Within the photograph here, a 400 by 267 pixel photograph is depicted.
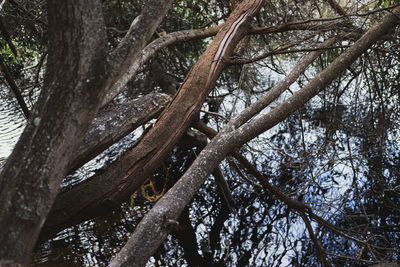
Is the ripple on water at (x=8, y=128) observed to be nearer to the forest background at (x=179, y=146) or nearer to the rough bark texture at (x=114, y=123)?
the forest background at (x=179, y=146)

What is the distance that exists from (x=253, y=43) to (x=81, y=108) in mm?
4144

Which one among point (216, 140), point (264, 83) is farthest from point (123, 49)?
point (264, 83)

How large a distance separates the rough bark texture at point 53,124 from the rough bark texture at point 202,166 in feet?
1.78

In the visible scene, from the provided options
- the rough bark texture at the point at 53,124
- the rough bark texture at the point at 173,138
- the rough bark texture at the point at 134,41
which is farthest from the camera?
the rough bark texture at the point at 173,138

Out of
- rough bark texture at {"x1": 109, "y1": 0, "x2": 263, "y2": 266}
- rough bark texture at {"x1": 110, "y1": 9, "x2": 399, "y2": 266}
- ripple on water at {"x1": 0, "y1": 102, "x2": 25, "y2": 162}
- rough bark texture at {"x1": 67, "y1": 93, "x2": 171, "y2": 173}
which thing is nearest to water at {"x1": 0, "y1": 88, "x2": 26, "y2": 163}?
ripple on water at {"x1": 0, "y1": 102, "x2": 25, "y2": 162}

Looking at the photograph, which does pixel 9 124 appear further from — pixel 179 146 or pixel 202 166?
Answer: pixel 202 166

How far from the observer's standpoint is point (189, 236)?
12.5 ft

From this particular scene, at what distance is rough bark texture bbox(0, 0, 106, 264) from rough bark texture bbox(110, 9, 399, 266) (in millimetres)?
542

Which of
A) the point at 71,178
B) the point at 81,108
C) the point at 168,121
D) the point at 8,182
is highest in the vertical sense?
the point at 71,178

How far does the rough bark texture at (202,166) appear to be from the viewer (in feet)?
6.33

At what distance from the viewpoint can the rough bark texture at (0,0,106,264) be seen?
4.54 feet

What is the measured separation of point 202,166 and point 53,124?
1.18m

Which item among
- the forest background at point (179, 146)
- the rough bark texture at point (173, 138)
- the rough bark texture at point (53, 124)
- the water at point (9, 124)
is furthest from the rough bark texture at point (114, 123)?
the water at point (9, 124)

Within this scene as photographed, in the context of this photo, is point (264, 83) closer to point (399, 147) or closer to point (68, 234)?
point (399, 147)
